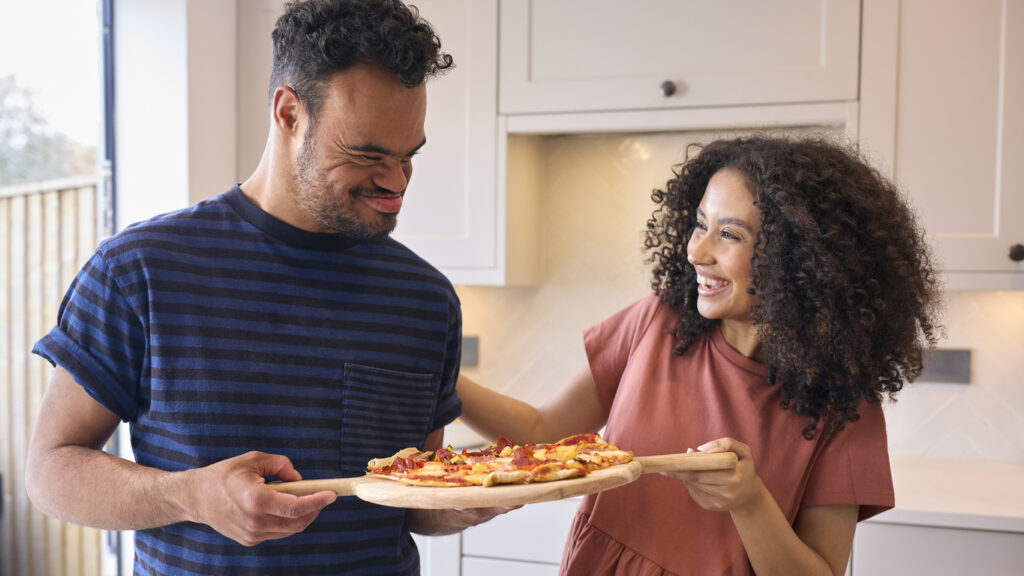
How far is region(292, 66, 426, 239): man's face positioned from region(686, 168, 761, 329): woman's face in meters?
0.50

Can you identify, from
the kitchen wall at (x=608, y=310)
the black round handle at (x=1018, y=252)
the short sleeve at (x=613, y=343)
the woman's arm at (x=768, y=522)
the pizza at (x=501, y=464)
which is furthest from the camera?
the kitchen wall at (x=608, y=310)

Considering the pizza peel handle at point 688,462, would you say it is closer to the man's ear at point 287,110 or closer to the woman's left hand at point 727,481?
the woman's left hand at point 727,481

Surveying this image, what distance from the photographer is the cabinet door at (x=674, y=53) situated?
233 cm

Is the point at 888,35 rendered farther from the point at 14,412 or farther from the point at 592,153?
the point at 14,412

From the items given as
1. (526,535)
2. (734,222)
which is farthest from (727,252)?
(526,535)

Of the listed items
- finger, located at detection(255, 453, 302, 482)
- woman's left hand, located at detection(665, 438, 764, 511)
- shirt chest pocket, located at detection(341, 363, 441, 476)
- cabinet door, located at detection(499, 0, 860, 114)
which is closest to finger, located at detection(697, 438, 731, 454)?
woman's left hand, located at detection(665, 438, 764, 511)

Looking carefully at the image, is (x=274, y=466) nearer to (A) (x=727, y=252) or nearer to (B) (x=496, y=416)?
(B) (x=496, y=416)

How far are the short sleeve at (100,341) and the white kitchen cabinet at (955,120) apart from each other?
191 centimetres

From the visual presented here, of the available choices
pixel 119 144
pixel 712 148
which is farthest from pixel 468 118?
pixel 712 148

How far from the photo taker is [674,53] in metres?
2.43

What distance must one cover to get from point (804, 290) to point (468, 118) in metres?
1.49

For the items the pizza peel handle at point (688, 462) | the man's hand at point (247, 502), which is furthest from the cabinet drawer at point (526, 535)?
the man's hand at point (247, 502)

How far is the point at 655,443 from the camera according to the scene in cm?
142

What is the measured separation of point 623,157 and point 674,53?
49 cm
